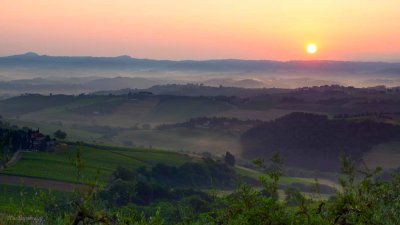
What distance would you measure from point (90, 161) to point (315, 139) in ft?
249

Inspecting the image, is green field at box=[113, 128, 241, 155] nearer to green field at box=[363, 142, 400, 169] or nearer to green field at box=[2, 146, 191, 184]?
green field at box=[2, 146, 191, 184]

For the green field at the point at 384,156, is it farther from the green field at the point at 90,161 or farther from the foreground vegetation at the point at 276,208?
the foreground vegetation at the point at 276,208

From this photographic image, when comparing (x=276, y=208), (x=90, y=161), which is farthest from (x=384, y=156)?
(x=276, y=208)

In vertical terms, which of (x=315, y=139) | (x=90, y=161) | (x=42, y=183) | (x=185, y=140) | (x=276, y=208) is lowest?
(x=185, y=140)

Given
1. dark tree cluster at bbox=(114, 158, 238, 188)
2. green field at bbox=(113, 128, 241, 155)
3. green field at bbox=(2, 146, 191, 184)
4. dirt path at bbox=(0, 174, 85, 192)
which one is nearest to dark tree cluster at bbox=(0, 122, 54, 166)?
green field at bbox=(2, 146, 191, 184)

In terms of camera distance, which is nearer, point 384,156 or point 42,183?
point 42,183

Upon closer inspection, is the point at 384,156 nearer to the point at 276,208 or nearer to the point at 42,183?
the point at 42,183

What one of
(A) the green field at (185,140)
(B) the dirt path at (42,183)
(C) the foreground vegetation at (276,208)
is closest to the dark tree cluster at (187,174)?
(B) the dirt path at (42,183)

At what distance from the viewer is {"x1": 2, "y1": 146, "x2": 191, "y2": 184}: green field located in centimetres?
8225

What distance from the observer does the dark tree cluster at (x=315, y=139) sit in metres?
140

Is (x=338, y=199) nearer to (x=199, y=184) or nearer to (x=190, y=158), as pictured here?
(x=199, y=184)

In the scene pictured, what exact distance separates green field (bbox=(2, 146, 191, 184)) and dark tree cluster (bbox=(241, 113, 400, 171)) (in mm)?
36009

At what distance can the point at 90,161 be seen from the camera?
9744 centimetres

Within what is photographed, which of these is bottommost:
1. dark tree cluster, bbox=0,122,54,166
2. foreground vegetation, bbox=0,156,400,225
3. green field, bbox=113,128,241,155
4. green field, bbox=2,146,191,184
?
green field, bbox=113,128,241,155
